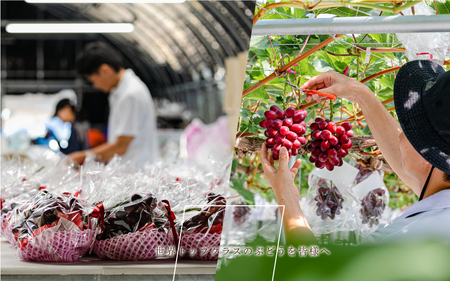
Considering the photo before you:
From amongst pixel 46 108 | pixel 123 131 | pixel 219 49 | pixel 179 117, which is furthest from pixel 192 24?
pixel 123 131

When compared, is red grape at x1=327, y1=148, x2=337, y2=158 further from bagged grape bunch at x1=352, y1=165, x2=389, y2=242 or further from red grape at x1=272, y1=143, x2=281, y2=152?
bagged grape bunch at x1=352, y1=165, x2=389, y2=242

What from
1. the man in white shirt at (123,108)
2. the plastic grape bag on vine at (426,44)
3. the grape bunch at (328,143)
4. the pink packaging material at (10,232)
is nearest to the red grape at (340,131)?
the grape bunch at (328,143)

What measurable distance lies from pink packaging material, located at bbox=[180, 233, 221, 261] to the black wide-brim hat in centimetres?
43

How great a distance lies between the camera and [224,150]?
1451 millimetres

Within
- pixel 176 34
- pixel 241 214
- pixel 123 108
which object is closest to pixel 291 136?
pixel 241 214

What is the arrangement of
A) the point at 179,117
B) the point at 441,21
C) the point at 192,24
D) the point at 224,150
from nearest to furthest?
the point at 441,21, the point at 224,150, the point at 192,24, the point at 179,117

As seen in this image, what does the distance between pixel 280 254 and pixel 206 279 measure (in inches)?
5.6

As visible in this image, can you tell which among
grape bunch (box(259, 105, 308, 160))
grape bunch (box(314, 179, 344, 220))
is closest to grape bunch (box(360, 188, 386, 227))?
grape bunch (box(314, 179, 344, 220))

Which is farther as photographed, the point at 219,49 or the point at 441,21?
the point at 219,49

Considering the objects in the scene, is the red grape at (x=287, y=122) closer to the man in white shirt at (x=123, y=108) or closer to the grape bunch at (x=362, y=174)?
the grape bunch at (x=362, y=174)

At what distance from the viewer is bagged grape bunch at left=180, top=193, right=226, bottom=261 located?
0.74m

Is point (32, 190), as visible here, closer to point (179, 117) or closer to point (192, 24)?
point (192, 24)

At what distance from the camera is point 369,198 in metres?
1.34

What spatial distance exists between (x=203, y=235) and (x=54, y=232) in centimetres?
26
